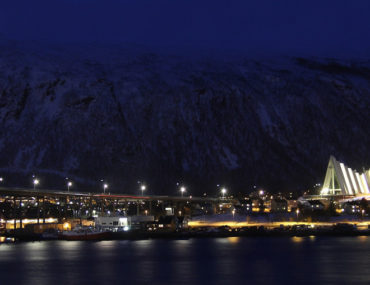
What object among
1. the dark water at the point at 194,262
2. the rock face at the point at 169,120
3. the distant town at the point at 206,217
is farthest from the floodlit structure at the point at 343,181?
the dark water at the point at 194,262

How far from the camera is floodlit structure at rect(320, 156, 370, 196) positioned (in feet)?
365

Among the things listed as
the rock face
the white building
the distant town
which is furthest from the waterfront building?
the rock face

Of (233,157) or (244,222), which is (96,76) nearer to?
(233,157)

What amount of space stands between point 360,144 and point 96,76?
64998mm

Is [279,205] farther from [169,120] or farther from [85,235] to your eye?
[169,120]

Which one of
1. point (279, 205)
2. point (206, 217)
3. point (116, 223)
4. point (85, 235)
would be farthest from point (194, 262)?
point (279, 205)

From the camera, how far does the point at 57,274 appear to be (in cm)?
4312

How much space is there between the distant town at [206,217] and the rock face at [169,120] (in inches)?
862

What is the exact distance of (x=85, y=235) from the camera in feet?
238

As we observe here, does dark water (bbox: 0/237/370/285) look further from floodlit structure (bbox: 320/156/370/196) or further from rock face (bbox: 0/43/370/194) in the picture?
rock face (bbox: 0/43/370/194)

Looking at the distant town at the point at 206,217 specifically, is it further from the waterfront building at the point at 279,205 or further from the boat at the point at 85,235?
the waterfront building at the point at 279,205

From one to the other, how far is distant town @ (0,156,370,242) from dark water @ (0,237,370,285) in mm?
7002

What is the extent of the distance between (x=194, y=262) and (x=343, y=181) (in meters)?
68.0

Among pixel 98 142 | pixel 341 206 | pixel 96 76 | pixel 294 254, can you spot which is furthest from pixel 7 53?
pixel 294 254
